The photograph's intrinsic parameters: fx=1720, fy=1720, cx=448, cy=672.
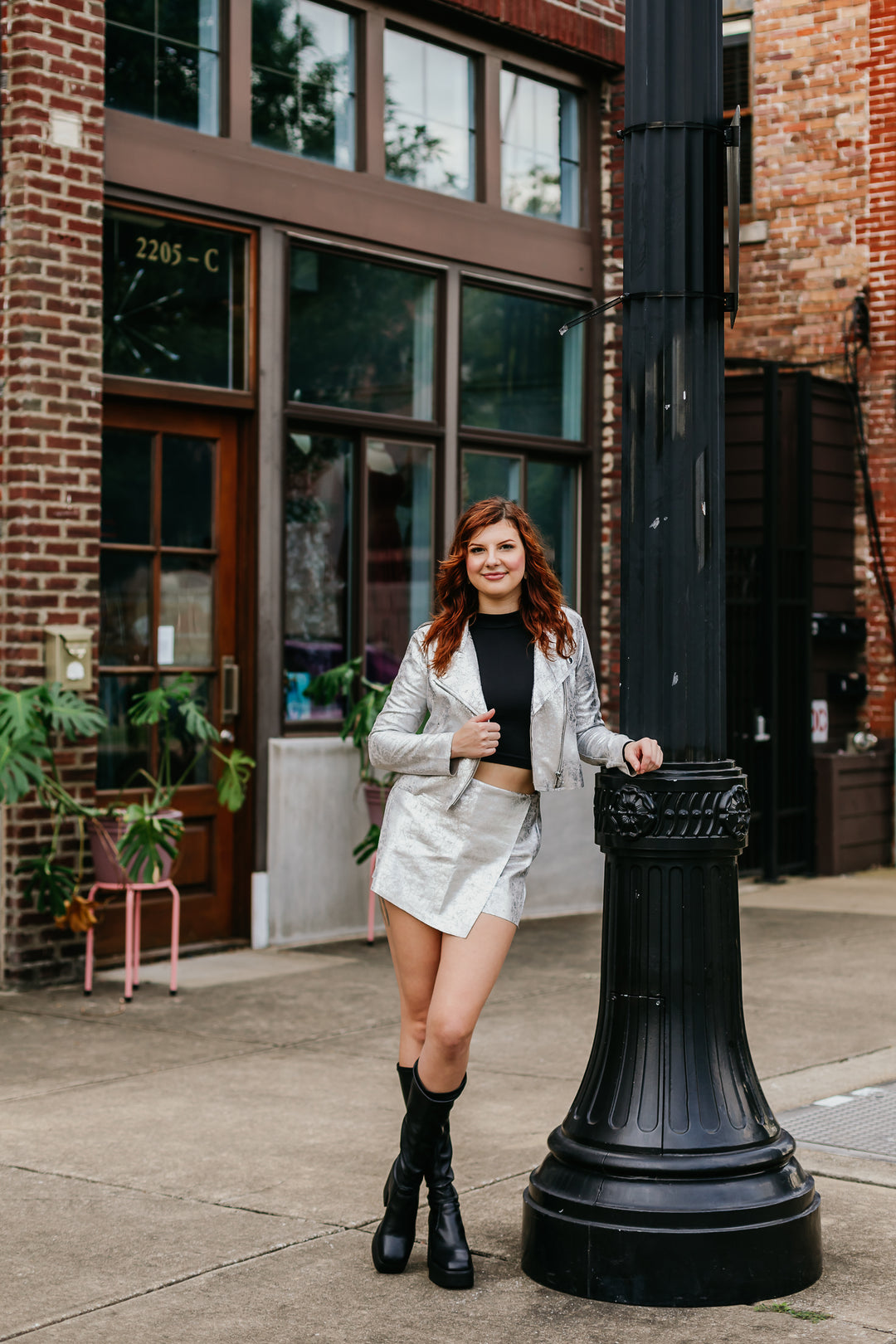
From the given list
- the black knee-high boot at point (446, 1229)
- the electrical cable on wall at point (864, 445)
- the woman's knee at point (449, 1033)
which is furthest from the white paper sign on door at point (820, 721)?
the woman's knee at point (449, 1033)

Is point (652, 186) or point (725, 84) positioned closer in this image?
point (652, 186)

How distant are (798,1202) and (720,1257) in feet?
0.86

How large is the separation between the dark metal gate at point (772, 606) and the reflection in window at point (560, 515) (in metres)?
1.37

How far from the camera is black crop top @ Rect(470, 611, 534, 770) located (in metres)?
4.27

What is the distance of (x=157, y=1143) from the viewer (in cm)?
545

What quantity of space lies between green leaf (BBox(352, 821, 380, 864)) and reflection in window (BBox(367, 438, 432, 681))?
3.55ft

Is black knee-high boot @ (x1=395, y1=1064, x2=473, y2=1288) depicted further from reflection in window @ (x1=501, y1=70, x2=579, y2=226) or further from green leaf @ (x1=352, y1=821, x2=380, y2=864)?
reflection in window @ (x1=501, y1=70, x2=579, y2=226)

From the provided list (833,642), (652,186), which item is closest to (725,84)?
(833,642)

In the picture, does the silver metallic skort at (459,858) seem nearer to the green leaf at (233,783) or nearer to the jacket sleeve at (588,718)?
the jacket sleeve at (588,718)

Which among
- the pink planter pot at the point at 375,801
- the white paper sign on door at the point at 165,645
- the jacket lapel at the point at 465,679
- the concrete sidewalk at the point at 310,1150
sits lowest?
the concrete sidewalk at the point at 310,1150

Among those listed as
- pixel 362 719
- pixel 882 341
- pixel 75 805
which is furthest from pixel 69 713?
pixel 882 341

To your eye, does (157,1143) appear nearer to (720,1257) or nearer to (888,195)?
(720,1257)

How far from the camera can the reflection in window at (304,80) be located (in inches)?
359

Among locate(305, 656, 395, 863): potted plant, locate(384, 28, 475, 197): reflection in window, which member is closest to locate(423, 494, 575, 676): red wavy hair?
locate(305, 656, 395, 863): potted plant
